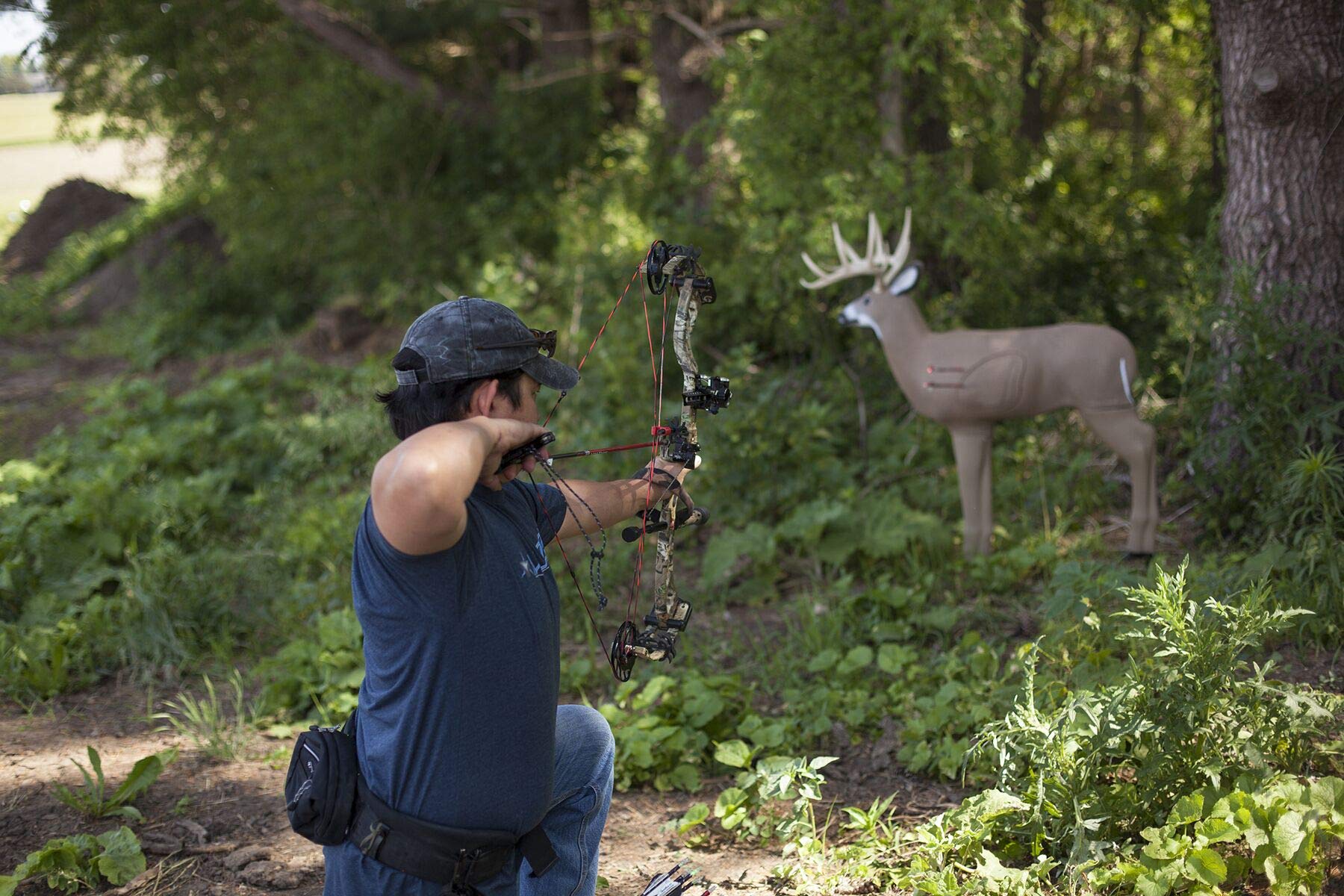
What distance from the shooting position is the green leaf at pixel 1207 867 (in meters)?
2.60

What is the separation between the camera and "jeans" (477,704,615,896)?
2.49 m

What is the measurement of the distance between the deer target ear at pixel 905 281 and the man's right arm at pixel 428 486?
10.7 feet

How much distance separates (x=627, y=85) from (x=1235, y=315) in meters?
7.80

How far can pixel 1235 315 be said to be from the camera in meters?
4.54

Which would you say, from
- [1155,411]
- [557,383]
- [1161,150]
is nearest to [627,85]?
[1161,150]

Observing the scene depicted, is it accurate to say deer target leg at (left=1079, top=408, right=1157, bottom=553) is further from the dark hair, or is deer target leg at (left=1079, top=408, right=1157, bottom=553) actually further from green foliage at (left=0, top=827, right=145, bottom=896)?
green foliage at (left=0, top=827, right=145, bottom=896)

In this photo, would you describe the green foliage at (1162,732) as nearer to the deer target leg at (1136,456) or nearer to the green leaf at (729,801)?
the green leaf at (729,801)

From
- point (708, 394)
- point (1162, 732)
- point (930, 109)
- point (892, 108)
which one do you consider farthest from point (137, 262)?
point (1162, 732)

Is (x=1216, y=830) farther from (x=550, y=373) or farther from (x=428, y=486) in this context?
(x=428, y=486)

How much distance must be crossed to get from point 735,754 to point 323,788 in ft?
5.43

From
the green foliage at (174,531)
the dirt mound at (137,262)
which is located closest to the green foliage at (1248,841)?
the green foliage at (174,531)

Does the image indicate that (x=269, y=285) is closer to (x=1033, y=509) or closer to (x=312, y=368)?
(x=312, y=368)

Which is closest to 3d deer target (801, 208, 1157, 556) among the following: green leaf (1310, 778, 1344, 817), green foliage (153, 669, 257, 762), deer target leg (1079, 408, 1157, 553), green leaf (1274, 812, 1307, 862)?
deer target leg (1079, 408, 1157, 553)

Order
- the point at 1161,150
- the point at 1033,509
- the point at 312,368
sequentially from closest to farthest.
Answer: the point at 1033,509 → the point at 312,368 → the point at 1161,150
